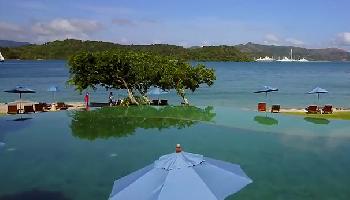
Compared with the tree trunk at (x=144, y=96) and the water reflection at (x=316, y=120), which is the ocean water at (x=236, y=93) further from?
the water reflection at (x=316, y=120)

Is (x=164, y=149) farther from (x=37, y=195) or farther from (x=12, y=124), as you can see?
(x=12, y=124)

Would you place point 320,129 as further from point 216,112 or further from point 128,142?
point 128,142

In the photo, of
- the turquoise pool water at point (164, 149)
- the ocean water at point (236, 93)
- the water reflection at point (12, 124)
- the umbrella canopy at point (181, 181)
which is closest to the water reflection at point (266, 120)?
the turquoise pool water at point (164, 149)

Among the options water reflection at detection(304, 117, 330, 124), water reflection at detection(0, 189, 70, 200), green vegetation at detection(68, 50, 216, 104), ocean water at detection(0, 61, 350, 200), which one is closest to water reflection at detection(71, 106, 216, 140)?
ocean water at detection(0, 61, 350, 200)

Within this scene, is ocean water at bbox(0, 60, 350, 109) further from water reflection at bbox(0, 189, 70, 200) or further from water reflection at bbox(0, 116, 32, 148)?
water reflection at bbox(0, 189, 70, 200)

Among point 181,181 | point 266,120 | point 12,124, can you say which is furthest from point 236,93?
point 181,181

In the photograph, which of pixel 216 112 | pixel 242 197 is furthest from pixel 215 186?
pixel 216 112
